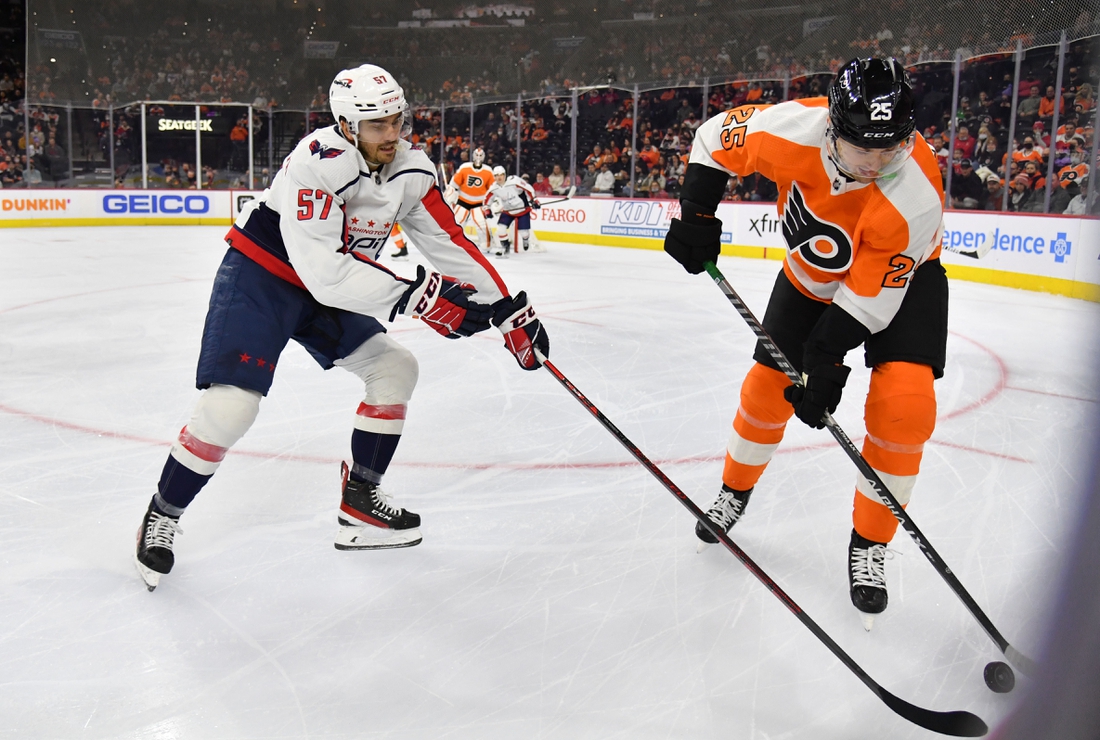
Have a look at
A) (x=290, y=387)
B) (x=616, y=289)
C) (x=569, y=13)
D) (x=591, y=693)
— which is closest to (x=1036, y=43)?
(x=616, y=289)

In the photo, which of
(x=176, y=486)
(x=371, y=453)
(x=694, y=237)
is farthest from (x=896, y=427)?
(x=176, y=486)

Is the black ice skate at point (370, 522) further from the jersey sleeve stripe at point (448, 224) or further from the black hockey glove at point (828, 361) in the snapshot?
the black hockey glove at point (828, 361)

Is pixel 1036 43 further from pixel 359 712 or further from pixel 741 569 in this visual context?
pixel 359 712

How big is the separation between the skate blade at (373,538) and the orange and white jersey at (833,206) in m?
1.16

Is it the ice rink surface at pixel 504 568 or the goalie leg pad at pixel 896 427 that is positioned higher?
the goalie leg pad at pixel 896 427

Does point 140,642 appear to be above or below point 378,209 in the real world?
below

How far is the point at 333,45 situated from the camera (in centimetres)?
1803

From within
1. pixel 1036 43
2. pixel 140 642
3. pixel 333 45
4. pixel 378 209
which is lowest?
pixel 140 642

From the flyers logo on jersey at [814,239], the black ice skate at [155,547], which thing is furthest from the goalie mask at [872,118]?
the black ice skate at [155,547]

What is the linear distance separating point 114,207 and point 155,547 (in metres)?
13.4

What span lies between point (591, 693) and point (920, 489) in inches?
60.0

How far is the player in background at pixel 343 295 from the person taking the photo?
197cm

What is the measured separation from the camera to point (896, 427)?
6.24 ft

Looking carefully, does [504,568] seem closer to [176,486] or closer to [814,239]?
[176,486]
